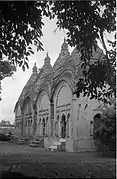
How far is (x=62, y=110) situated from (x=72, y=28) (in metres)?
16.0

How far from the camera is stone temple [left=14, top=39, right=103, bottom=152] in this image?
67.1ft

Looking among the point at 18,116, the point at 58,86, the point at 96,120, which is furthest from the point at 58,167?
the point at 18,116

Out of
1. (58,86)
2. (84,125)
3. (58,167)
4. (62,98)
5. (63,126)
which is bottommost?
(58,167)

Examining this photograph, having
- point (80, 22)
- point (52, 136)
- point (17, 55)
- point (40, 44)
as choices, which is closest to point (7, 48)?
point (17, 55)

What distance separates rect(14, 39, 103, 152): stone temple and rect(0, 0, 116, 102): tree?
318 inches

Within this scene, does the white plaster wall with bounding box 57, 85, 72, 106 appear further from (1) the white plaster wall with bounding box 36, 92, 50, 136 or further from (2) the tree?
(2) the tree

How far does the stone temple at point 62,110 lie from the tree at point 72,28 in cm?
808

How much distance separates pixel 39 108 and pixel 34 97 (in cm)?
166

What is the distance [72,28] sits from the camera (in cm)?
745

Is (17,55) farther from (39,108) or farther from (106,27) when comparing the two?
(39,108)

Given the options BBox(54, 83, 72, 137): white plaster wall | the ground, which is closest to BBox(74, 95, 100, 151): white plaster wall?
BBox(54, 83, 72, 137): white plaster wall

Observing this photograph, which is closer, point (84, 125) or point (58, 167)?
point (58, 167)

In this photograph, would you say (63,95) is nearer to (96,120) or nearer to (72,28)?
(96,120)

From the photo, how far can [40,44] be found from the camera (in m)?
7.67
